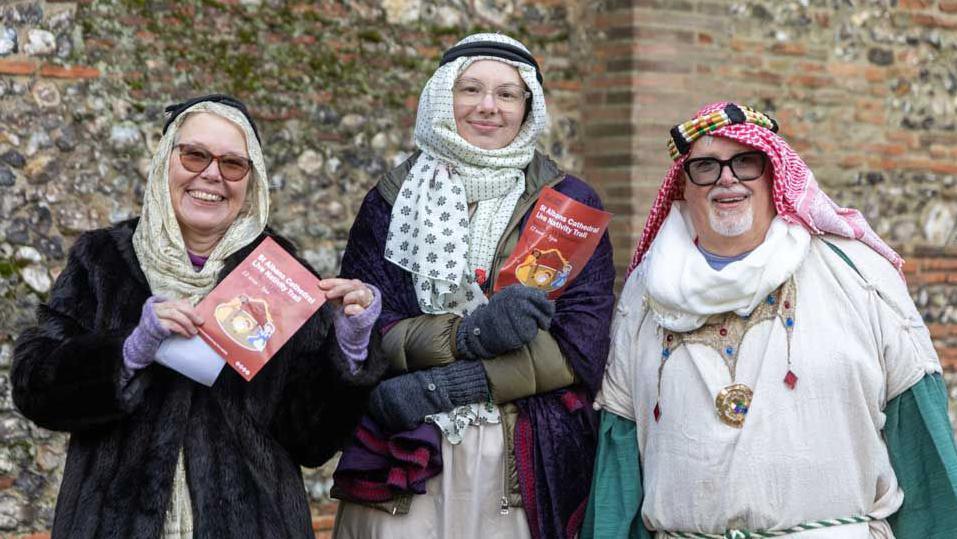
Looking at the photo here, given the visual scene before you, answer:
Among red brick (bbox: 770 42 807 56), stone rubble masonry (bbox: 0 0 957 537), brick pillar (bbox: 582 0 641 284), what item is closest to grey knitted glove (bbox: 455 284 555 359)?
stone rubble masonry (bbox: 0 0 957 537)

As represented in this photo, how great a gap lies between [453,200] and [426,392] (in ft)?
1.79

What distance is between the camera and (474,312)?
149 inches

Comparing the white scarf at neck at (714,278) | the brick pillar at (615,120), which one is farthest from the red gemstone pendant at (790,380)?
the brick pillar at (615,120)

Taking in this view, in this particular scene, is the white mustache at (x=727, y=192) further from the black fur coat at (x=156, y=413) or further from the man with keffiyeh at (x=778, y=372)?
the black fur coat at (x=156, y=413)

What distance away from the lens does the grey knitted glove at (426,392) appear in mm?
3738

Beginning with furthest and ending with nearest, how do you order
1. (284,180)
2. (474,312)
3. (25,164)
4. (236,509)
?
1. (284,180)
2. (25,164)
3. (474,312)
4. (236,509)

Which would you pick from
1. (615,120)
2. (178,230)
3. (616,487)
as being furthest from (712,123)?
(615,120)

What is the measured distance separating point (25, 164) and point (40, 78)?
0.35 metres

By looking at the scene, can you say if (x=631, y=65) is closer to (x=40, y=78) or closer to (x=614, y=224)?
(x=614, y=224)

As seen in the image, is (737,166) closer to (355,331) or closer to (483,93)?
(483,93)

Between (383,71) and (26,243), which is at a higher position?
(383,71)

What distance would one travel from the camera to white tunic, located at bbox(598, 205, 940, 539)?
3.41 m

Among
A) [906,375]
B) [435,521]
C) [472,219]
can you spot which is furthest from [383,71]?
[906,375]

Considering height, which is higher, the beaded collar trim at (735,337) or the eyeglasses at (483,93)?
the eyeglasses at (483,93)
